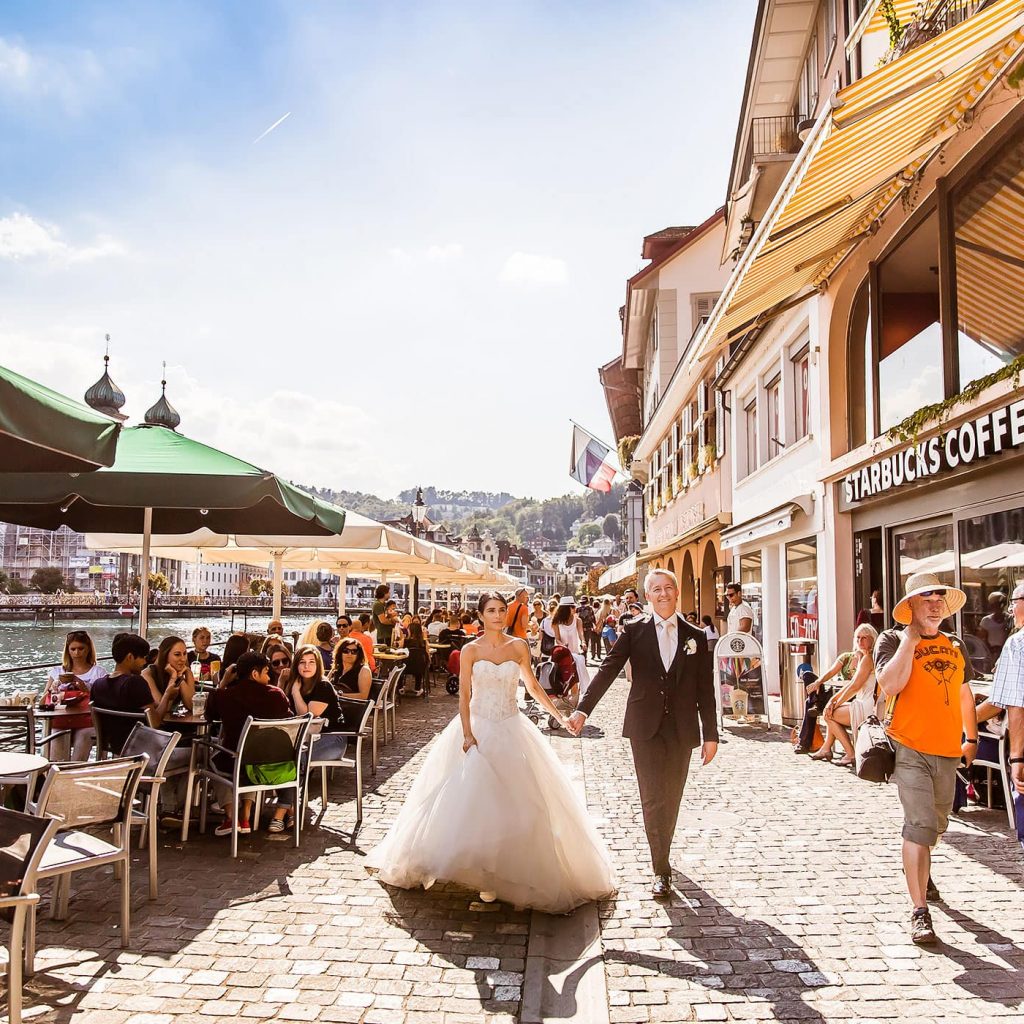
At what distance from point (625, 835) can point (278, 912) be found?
2.79 m

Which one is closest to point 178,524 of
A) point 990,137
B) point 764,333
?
point 990,137

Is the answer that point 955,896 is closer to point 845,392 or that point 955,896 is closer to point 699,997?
point 699,997

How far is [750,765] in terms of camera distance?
9.59 meters

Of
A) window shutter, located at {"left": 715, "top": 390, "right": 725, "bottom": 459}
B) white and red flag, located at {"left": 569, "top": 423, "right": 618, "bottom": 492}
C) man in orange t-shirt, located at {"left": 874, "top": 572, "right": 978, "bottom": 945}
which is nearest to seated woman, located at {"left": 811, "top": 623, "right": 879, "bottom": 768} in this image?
man in orange t-shirt, located at {"left": 874, "top": 572, "right": 978, "bottom": 945}

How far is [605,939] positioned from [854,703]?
523 centimetres

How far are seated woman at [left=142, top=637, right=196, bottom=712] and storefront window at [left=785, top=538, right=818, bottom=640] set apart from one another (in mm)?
9382

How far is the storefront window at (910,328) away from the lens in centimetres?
993

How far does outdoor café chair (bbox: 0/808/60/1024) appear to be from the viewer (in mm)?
3291

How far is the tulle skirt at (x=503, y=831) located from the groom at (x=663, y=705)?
1.13 feet

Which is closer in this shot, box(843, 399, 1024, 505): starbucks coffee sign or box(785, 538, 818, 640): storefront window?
box(843, 399, 1024, 505): starbucks coffee sign

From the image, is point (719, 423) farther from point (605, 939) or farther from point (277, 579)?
point (605, 939)

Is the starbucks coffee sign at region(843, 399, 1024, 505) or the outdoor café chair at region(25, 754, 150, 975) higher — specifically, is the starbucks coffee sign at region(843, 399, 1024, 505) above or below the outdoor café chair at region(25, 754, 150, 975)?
above

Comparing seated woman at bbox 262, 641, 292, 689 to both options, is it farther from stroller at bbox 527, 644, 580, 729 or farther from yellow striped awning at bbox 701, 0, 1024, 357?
stroller at bbox 527, 644, 580, 729

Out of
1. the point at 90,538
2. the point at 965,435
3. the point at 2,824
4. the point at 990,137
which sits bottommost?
the point at 2,824
